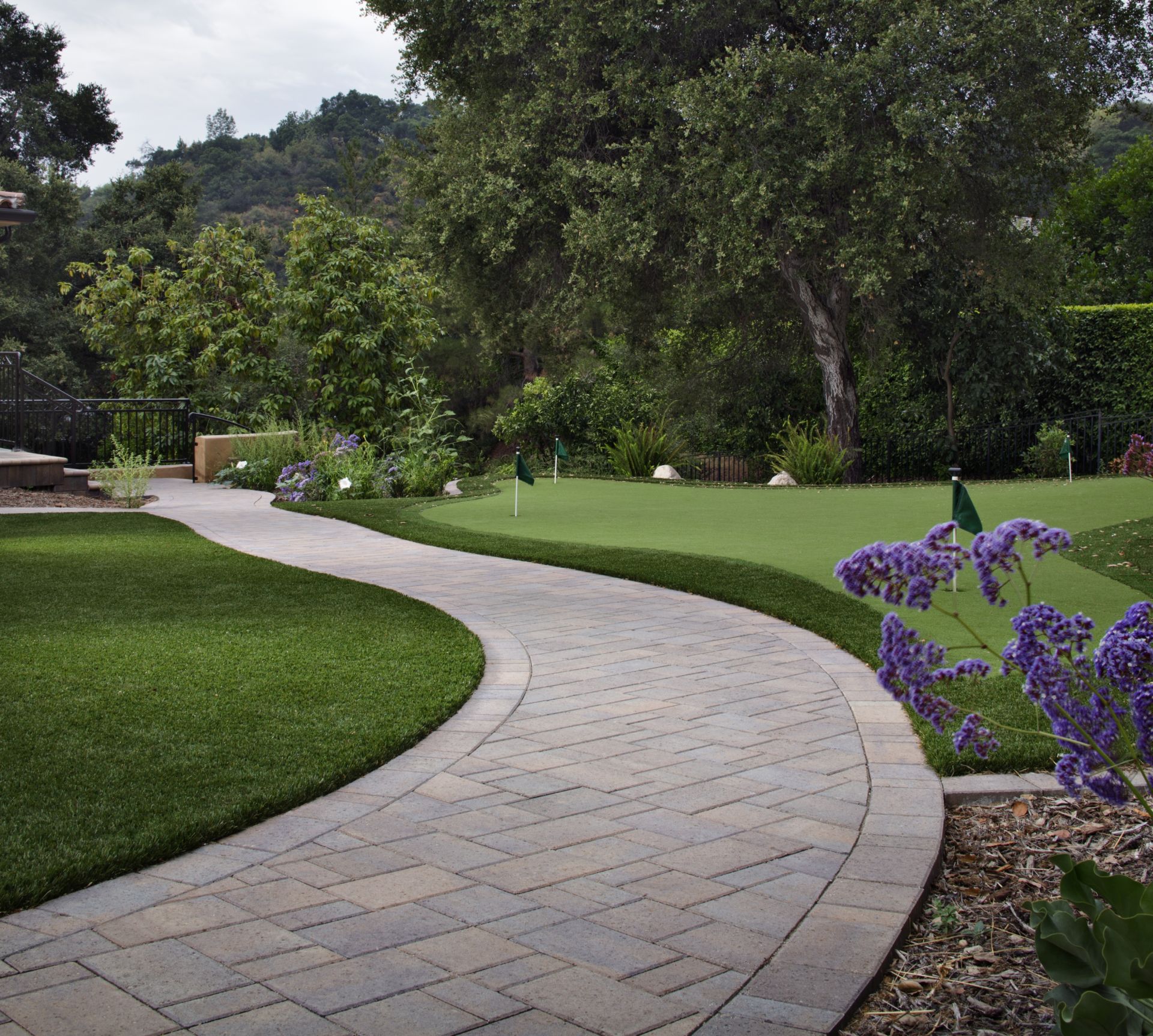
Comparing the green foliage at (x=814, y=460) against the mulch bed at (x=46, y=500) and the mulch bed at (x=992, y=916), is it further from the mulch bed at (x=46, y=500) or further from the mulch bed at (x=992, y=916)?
Result: the mulch bed at (x=992, y=916)

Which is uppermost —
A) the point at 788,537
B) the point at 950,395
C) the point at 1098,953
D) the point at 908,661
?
the point at 950,395

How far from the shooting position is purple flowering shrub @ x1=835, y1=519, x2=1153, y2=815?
2.21 m

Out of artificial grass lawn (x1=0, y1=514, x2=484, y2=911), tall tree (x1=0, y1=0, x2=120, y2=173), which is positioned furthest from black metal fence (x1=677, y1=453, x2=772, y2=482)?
tall tree (x1=0, y1=0, x2=120, y2=173)

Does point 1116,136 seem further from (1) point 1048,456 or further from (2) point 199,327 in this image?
(2) point 199,327

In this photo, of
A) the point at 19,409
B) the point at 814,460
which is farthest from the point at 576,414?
the point at 19,409

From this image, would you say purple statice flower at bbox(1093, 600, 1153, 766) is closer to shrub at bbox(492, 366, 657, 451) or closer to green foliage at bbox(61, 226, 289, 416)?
shrub at bbox(492, 366, 657, 451)

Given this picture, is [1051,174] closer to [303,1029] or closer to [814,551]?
[814,551]

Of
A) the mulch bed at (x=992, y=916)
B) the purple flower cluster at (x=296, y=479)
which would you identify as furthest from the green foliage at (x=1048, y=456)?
the mulch bed at (x=992, y=916)

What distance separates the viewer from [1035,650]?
2.31m

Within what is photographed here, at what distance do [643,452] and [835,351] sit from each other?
3692mm

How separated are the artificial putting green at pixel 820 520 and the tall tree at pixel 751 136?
3712mm

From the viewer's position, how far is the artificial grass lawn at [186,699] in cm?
320

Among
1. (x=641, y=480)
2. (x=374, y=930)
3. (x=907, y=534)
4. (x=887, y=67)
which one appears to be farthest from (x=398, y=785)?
(x=887, y=67)

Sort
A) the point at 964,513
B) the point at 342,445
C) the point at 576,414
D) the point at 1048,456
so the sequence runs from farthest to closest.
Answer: the point at 576,414, the point at 1048,456, the point at 342,445, the point at 964,513
